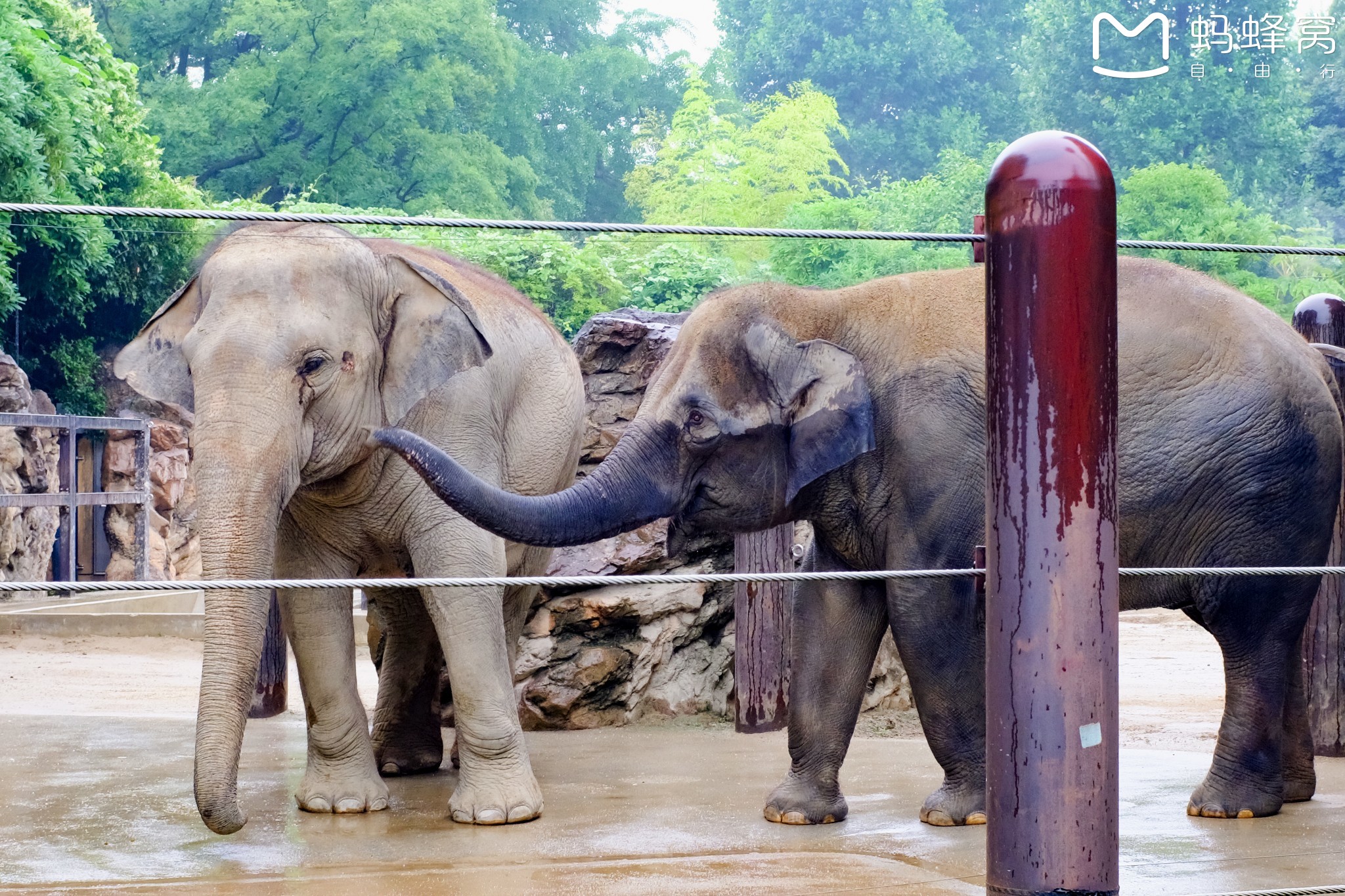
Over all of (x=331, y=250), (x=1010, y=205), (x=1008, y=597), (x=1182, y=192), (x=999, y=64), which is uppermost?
(x=999, y=64)

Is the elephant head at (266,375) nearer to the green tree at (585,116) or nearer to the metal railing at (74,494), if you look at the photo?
the metal railing at (74,494)

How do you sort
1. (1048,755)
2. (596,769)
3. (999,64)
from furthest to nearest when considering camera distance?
(999,64) → (596,769) → (1048,755)

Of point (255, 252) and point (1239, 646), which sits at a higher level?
point (255, 252)

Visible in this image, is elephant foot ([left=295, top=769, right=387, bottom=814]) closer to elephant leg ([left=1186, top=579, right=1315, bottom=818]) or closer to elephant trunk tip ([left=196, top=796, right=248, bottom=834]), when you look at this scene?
elephant trunk tip ([left=196, top=796, right=248, bottom=834])

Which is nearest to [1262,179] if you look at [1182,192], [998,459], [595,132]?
[1182,192]

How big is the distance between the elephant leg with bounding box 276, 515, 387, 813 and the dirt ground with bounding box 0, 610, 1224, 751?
8.25ft

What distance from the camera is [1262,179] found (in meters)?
43.9

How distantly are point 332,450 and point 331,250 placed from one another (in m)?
0.59

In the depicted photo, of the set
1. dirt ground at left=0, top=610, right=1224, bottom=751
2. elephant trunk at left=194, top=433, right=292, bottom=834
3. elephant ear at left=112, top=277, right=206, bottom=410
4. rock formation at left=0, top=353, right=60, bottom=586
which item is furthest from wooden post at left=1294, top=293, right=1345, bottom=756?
rock formation at left=0, top=353, right=60, bottom=586

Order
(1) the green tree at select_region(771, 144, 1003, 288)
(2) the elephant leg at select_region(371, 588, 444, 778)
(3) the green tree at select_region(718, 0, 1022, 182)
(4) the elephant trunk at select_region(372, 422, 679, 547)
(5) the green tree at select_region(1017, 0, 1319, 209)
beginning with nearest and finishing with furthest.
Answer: (4) the elephant trunk at select_region(372, 422, 679, 547) < (2) the elephant leg at select_region(371, 588, 444, 778) < (1) the green tree at select_region(771, 144, 1003, 288) < (5) the green tree at select_region(1017, 0, 1319, 209) < (3) the green tree at select_region(718, 0, 1022, 182)

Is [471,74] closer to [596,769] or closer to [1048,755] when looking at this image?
[596,769]

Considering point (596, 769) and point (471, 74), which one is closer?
point (596, 769)

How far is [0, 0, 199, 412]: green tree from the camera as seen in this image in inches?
674

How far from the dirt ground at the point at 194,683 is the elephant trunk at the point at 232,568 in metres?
3.30
